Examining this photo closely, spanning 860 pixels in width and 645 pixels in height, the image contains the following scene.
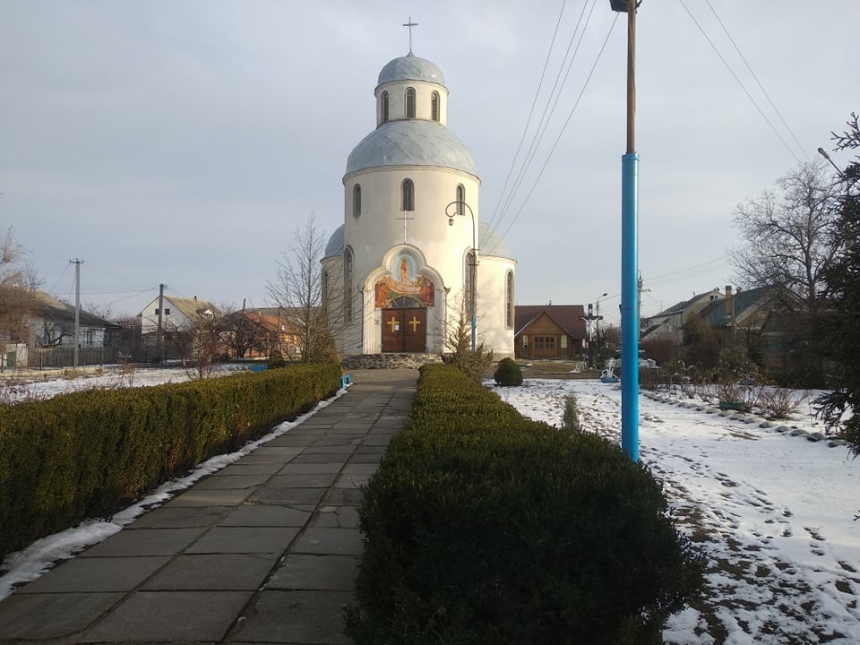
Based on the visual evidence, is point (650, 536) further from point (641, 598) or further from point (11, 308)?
point (11, 308)

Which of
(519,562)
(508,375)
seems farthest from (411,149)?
(519,562)

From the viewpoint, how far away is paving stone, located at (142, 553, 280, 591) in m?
4.07

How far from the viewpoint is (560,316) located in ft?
228

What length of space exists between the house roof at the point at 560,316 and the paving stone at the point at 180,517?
185 feet

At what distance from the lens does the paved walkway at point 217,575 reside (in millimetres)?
3451

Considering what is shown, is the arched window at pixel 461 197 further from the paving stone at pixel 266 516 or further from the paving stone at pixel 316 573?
the paving stone at pixel 316 573

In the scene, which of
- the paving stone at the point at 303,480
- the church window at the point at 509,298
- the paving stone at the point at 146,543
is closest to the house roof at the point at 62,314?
the church window at the point at 509,298

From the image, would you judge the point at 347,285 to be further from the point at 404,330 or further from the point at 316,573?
the point at 316,573

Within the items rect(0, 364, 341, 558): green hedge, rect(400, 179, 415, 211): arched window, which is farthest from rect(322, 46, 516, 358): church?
rect(0, 364, 341, 558): green hedge

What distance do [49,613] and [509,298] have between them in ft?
122

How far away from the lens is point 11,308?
3155 cm

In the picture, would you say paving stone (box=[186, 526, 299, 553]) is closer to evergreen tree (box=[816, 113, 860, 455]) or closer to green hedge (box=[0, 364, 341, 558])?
green hedge (box=[0, 364, 341, 558])

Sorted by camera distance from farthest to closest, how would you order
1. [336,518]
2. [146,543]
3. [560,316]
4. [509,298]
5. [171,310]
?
[171,310] → [560,316] → [509,298] → [336,518] → [146,543]

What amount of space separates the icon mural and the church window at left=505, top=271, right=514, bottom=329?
693 centimetres
